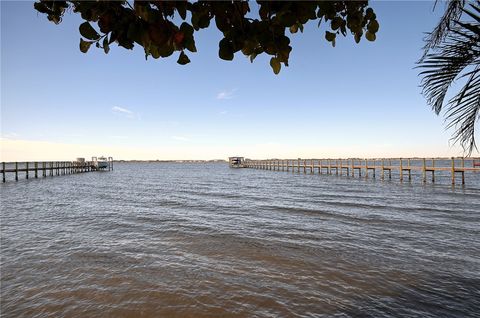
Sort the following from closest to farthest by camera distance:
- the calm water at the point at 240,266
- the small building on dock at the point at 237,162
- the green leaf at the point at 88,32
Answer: the green leaf at the point at 88,32 < the calm water at the point at 240,266 < the small building on dock at the point at 237,162

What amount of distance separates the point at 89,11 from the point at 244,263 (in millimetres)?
5614

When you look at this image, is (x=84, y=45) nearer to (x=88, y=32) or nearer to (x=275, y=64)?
(x=88, y=32)

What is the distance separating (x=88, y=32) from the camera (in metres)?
1.48

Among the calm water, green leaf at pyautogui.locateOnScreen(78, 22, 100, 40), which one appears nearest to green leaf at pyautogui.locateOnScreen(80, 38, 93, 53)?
green leaf at pyautogui.locateOnScreen(78, 22, 100, 40)

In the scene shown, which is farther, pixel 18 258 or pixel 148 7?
pixel 18 258

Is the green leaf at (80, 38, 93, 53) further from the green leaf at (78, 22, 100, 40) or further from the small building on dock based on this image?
the small building on dock

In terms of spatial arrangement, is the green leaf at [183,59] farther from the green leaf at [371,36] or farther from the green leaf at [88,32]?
the green leaf at [371,36]

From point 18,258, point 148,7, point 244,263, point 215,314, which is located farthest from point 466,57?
Answer: point 18,258

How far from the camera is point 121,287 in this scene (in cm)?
484

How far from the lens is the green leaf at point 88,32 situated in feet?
4.74

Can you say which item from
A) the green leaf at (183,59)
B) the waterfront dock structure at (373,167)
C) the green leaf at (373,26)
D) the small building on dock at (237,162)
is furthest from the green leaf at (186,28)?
the small building on dock at (237,162)

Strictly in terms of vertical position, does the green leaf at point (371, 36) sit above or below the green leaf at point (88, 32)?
above

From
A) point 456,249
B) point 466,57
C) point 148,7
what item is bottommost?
point 456,249

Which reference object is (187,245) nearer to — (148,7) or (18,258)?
(18,258)
